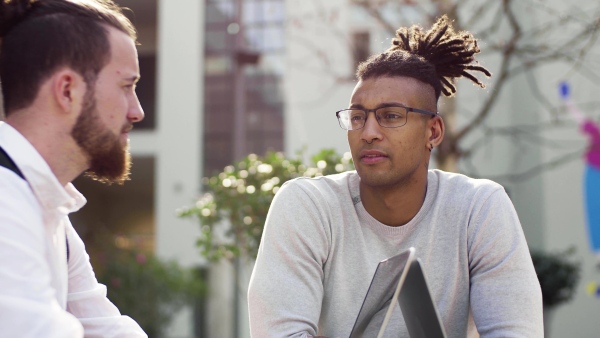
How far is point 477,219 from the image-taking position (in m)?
2.57

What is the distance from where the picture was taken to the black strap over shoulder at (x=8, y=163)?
167 centimetres

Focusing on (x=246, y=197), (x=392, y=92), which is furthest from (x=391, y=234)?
(x=246, y=197)

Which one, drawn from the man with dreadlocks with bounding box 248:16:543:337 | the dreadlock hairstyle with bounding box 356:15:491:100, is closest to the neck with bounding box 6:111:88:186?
the man with dreadlocks with bounding box 248:16:543:337

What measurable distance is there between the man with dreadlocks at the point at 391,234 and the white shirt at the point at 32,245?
2.41 feet

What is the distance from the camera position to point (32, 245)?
5.21 feet

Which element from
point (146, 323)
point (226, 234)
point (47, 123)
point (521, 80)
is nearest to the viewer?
point (47, 123)

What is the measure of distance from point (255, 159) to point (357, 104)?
269cm

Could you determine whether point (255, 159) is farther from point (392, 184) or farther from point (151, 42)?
point (151, 42)

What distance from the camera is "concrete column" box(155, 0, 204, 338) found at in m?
14.8

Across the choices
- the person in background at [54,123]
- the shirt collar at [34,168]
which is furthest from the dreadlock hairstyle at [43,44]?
the shirt collar at [34,168]

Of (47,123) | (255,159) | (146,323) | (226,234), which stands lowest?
(146,323)

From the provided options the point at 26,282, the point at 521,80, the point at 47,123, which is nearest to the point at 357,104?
the point at 47,123

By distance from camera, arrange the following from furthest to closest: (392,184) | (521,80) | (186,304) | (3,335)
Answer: (186,304) → (521,80) → (392,184) → (3,335)

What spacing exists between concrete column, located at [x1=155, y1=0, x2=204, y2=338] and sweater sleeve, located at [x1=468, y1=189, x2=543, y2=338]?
41.2 ft
